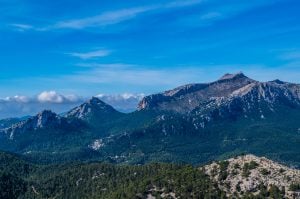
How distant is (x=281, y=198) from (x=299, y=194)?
809 centimetres

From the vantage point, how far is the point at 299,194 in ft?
650

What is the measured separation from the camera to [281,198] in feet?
646
